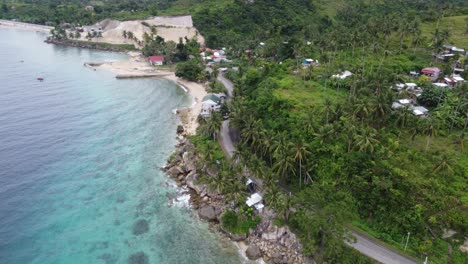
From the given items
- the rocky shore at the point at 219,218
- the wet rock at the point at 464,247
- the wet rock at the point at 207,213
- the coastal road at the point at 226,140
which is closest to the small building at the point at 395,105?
the wet rock at the point at 464,247

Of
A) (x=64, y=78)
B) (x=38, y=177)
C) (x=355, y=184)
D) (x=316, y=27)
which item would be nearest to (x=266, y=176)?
(x=355, y=184)

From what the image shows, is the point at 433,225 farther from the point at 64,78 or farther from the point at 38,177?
the point at 64,78

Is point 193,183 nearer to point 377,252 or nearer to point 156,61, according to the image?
point 377,252

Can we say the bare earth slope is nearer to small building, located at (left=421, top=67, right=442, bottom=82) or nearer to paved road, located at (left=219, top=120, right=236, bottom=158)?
paved road, located at (left=219, top=120, right=236, bottom=158)

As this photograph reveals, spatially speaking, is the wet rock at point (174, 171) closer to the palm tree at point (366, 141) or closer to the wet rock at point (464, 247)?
the palm tree at point (366, 141)

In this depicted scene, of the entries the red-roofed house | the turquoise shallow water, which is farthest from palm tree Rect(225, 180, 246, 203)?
the red-roofed house
